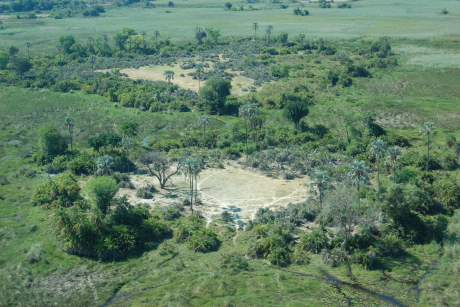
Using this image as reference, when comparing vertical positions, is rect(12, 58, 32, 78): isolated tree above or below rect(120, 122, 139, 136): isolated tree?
above

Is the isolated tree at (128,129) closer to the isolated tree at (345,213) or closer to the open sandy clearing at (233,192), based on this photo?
the open sandy clearing at (233,192)

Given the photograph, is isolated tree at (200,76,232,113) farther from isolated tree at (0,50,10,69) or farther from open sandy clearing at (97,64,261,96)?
isolated tree at (0,50,10,69)

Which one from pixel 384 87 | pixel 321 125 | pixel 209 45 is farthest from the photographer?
pixel 209 45

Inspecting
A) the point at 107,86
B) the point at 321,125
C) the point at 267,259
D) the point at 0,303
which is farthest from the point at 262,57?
the point at 0,303

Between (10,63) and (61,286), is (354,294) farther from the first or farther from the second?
(10,63)

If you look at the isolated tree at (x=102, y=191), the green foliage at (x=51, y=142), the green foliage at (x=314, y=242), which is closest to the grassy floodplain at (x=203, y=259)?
the green foliage at (x=314, y=242)

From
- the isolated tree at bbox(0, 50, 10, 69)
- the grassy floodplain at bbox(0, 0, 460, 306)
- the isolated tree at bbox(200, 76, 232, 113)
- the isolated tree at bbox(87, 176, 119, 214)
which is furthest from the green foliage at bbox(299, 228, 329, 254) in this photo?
the isolated tree at bbox(0, 50, 10, 69)

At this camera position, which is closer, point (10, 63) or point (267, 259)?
point (267, 259)
